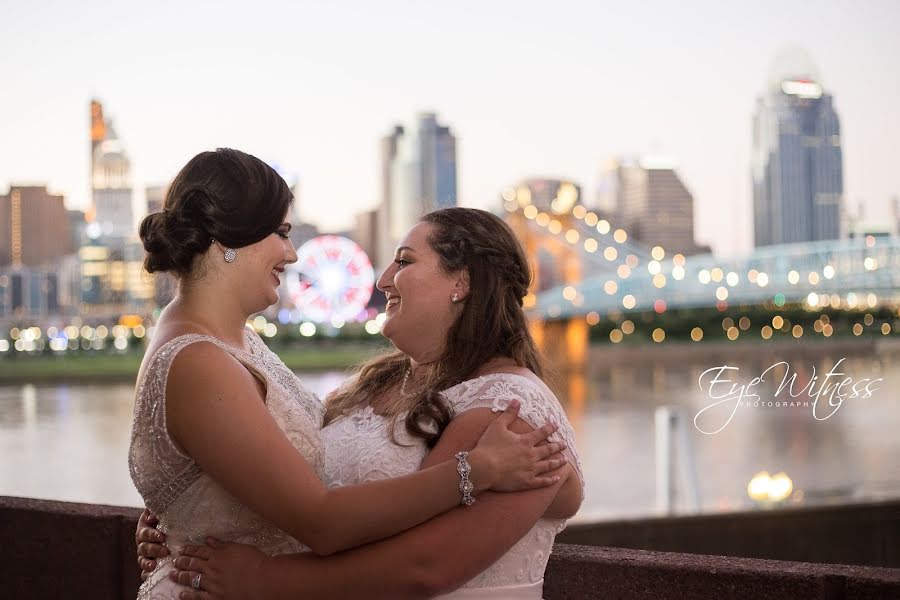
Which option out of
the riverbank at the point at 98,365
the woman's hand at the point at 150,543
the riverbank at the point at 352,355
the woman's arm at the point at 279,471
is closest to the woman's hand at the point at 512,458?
the woman's arm at the point at 279,471

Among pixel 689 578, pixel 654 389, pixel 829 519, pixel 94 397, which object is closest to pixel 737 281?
pixel 654 389

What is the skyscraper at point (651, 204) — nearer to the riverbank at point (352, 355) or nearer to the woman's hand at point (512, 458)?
the riverbank at point (352, 355)

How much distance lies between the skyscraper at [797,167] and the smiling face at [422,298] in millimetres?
68946

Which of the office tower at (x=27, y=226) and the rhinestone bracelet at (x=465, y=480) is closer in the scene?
the rhinestone bracelet at (x=465, y=480)

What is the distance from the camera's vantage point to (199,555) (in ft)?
6.10

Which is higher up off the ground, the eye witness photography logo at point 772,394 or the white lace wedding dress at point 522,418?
the white lace wedding dress at point 522,418

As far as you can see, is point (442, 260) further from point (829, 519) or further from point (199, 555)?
point (829, 519)

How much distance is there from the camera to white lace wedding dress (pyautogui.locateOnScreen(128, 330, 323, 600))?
1746 millimetres

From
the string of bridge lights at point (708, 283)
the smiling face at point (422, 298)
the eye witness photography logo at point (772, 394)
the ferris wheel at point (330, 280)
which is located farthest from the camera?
the string of bridge lights at point (708, 283)

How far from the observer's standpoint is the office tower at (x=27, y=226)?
244 feet

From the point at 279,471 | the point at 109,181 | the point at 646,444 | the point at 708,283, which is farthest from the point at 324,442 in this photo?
the point at 109,181

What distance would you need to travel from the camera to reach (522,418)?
1.82 meters

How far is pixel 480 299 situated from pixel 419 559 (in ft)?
1.72

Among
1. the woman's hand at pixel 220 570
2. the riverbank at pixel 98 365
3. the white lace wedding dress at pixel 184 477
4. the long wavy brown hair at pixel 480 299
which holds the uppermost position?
the long wavy brown hair at pixel 480 299
